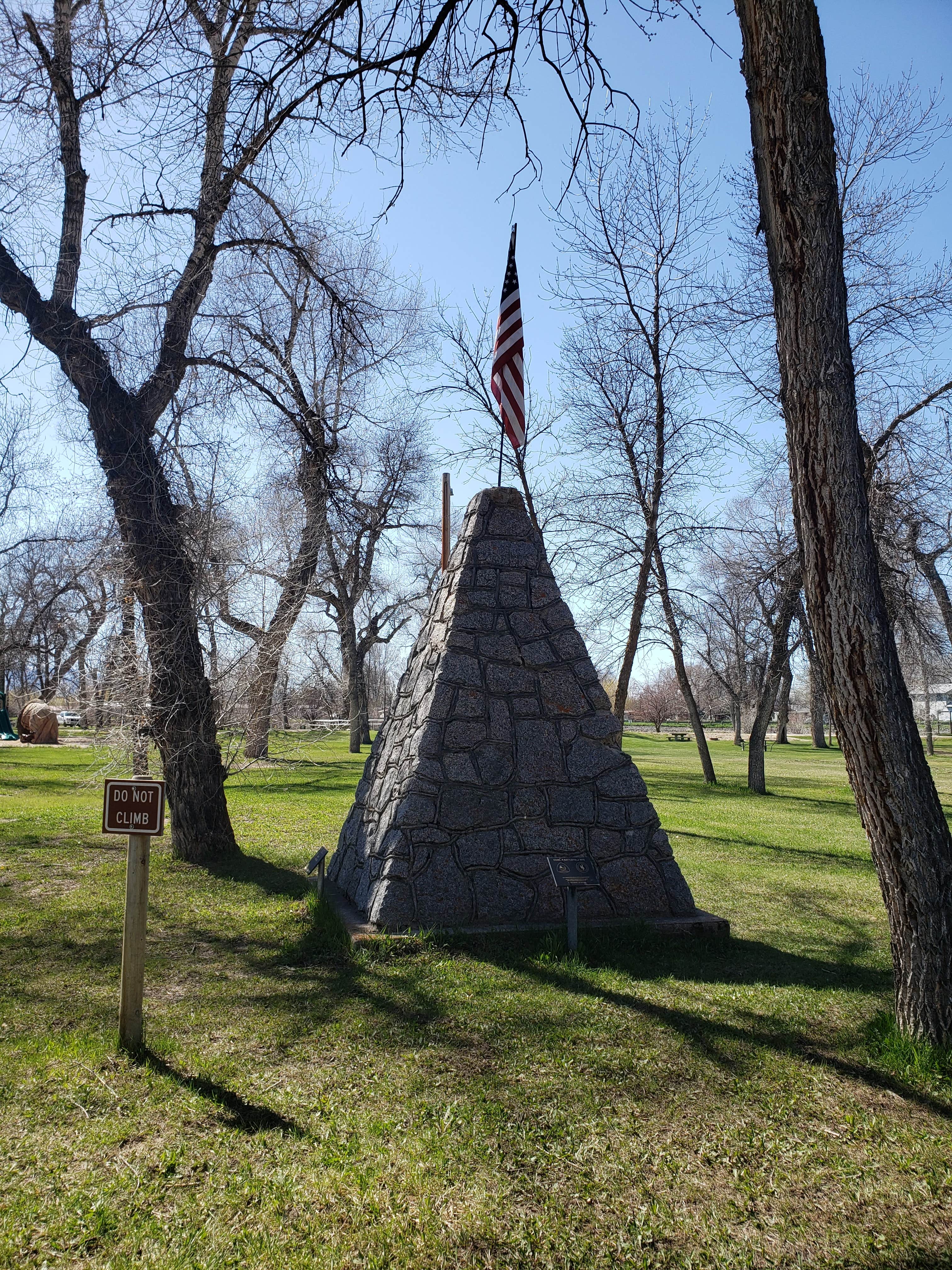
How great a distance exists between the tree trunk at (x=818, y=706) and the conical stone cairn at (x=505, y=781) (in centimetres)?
181

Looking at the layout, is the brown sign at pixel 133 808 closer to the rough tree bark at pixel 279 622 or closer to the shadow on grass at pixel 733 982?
the shadow on grass at pixel 733 982

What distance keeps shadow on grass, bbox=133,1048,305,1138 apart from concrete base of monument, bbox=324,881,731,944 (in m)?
1.77

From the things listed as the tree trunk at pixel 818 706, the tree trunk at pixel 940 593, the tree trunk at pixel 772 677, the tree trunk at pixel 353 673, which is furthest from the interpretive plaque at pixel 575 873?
the tree trunk at pixel 940 593

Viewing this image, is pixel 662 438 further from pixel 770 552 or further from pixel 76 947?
pixel 76 947

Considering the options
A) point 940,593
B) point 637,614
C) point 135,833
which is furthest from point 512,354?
point 940,593

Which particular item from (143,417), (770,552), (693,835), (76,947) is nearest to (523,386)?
(143,417)

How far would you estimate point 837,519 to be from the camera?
3957mm

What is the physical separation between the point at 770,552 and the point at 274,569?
9611mm

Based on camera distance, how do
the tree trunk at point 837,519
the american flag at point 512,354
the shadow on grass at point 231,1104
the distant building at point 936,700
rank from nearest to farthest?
the shadow on grass at point 231,1104 < the tree trunk at point 837,519 < the american flag at point 512,354 < the distant building at point 936,700

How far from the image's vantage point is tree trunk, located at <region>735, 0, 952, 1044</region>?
12.8 feet

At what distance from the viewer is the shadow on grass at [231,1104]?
11.3 feet

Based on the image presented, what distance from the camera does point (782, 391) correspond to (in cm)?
418

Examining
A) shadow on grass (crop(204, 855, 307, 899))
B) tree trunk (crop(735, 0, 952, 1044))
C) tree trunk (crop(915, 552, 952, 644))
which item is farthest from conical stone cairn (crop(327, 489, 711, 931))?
tree trunk (crop(915, 552, 952, 644))

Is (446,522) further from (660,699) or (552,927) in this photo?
(660,699)
